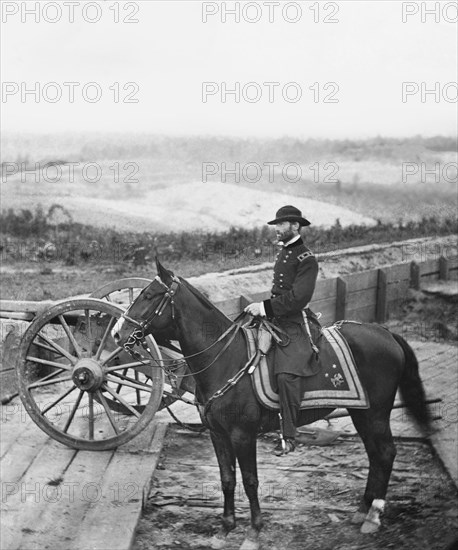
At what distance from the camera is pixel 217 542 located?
5852mm

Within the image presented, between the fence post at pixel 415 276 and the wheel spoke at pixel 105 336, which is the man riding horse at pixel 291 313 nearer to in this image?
the wheel spoke at pixel 105 336

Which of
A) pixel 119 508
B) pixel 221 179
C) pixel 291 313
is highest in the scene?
pixel 221 179

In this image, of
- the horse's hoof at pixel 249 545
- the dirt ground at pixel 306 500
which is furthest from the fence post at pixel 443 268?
the horse's hoof at pixel 249 545

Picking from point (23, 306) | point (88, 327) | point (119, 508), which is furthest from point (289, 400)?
point (23, 306)

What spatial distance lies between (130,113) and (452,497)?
25.1 ft

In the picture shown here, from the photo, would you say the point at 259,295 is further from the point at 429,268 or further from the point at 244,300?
the point at 429,268

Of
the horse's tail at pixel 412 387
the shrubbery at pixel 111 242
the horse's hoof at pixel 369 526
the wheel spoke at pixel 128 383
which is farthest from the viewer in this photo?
the shrubbery at pixel 111 242

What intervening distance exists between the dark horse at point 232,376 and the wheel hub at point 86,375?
47.5 inches

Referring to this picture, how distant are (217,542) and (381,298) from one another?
793 centimetres

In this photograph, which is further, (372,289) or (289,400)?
(372,289)

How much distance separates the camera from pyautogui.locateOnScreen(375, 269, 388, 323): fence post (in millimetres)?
13266

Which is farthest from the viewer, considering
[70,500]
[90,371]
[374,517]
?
[90,371]

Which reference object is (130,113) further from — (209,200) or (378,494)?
(378,494)

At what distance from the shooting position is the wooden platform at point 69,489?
18.8 ft
